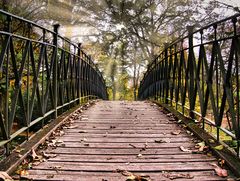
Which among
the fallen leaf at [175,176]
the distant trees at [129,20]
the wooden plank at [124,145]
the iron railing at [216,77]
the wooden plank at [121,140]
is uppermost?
the distant trees at [129,20]

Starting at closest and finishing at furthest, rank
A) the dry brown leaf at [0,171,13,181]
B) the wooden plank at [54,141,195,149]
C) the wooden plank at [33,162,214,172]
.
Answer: the dry brown leaf at [0,171,13,181], the wooden plank at [33,162,214,172], the wooden plank at [54,141,195,149]

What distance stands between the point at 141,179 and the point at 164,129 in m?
2.24

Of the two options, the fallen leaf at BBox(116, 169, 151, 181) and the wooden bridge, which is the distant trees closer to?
the wooden bridge

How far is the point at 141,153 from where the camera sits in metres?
3.74

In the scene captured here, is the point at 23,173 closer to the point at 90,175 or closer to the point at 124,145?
the point at 90,175

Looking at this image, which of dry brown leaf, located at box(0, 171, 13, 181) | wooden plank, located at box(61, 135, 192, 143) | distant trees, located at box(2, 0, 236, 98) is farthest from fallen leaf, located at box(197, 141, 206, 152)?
distant trees, located at box(2, 0, 236, 98)

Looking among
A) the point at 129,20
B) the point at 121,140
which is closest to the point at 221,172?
the point at 121,140

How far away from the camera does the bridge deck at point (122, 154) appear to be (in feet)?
10.0

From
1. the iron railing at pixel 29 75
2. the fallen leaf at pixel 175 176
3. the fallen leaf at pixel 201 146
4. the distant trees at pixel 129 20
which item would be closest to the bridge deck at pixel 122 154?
the fallen leaf at pixel 175 176

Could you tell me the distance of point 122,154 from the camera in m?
3.71

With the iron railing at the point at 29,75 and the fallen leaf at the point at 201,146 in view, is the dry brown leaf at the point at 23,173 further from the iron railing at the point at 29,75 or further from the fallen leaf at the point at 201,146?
the fallen leaf at the point at 201,146

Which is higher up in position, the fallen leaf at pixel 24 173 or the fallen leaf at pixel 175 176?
the fallen leaf at pixel 24 173

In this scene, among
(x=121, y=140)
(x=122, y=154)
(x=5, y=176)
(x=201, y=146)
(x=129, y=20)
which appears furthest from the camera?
(x=129, y=20)

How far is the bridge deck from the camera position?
3.05 meters
